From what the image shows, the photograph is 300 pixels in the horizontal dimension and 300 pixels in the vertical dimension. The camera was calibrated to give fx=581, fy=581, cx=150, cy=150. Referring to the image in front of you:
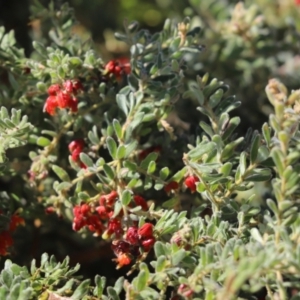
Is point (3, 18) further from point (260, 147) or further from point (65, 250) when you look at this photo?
point (260, 147)

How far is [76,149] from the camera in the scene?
1.09 m

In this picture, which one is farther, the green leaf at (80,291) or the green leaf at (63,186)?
the green leaf at (63,186)

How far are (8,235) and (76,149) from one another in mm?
199

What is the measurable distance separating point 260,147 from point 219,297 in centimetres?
29

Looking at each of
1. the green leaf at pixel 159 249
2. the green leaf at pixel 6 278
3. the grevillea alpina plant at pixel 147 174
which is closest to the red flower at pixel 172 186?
the grevillea alpina plant at pixel 147 174

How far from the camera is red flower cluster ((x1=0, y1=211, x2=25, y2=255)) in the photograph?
1.02 m

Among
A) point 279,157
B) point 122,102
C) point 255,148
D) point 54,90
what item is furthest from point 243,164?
point 54,90

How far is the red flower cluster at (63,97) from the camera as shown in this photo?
3.37ft

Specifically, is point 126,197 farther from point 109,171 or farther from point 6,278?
point 6,278

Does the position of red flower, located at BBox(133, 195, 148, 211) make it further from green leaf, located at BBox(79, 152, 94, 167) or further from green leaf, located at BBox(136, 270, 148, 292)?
green leaf, located at BBox(136, 270, 148, 292)

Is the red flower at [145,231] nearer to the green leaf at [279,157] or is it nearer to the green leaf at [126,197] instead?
the green leaf at [126,197]

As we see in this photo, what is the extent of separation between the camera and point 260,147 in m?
0.92

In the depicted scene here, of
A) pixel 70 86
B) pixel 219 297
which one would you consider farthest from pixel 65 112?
pixel 219 297

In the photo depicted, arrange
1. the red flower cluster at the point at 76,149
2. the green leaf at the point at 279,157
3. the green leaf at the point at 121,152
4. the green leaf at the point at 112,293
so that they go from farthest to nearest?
1. the red flower cluster at the point at 76,149
2. the green leaf at the point at 121,152
3. the green leaf at the point at 112,293
4. the green leaf at the point at 279,157
